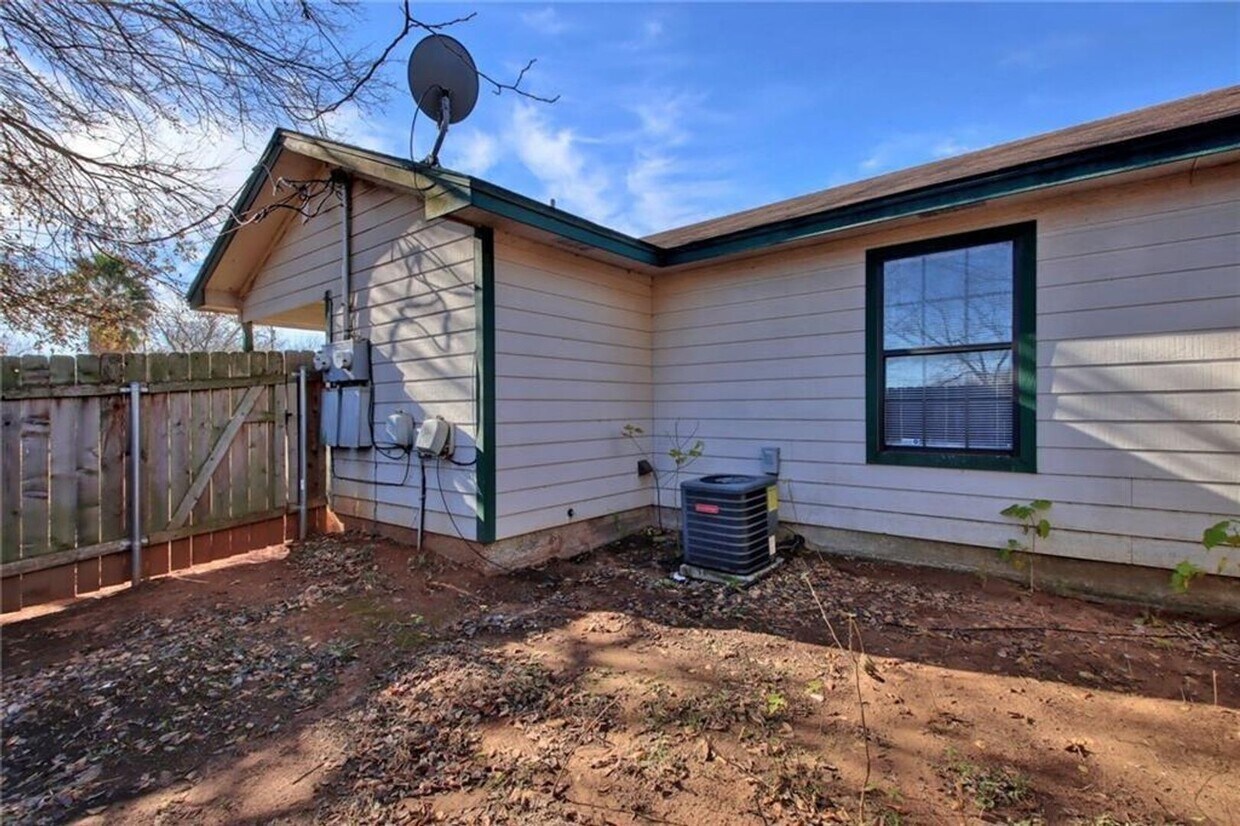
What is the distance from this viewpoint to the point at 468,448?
443 cm

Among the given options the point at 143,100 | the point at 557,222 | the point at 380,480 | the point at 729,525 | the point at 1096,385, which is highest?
the point at 143,100

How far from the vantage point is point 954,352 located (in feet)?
13.8

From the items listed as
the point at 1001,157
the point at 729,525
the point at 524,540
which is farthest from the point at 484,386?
the point at 1001,157

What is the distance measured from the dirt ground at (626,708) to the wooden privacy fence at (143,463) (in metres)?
0.47

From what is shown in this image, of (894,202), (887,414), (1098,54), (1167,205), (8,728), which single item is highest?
(1098,54)

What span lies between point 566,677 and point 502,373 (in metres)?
2.49

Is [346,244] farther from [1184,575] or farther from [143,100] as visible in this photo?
[1184,575]

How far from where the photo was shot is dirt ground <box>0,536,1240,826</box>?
188 centimetres

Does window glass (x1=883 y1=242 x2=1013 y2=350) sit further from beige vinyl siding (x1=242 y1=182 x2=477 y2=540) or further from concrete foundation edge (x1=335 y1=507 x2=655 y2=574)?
beige vinyl siding (x1=242 y1=182 x2=477 y2=540)

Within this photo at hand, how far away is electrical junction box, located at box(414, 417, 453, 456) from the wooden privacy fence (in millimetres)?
1876

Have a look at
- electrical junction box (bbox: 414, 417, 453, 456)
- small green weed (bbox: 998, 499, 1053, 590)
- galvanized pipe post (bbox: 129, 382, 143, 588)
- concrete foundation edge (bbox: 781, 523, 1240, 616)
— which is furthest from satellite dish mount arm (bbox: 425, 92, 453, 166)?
small green weed (bbox: 998, 499, 1053, 590)

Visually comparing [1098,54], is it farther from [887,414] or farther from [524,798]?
[524,798]

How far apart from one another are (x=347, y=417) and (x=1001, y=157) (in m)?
6.55

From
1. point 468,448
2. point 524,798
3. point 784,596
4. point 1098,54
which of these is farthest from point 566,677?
point 1098,54
